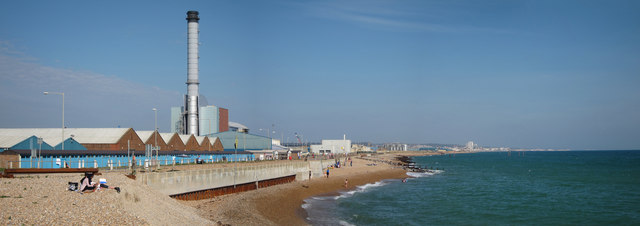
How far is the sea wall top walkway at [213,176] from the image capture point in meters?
31.2

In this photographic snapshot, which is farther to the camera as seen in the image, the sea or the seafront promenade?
the sea

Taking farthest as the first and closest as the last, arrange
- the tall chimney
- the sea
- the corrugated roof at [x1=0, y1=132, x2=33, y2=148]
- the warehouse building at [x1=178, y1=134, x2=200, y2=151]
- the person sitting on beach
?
1. the tall chimney
2. the warehouse building at [x1=178, y1=134, x2=200, y2=151]
3. the corrugated roof at [x1=0, y1=132, x2=33, y2=148]
4. the sea
5. the person sitting on beach

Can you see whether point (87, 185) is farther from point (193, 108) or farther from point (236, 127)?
point (236, 127)

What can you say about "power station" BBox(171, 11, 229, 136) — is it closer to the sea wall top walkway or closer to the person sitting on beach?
the sea wall top walkway

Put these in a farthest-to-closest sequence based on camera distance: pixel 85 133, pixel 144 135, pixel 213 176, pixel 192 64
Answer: pixel 192 64
pixel 144 135
pixel 85 133
pixel 213 176

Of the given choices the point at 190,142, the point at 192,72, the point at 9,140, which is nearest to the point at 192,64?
the point at 192,72

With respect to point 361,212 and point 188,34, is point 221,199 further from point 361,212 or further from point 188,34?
point 188,34

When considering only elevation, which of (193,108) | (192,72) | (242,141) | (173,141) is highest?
(192,72)

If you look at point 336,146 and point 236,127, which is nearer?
point 236,127

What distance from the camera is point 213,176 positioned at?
38.7 meters

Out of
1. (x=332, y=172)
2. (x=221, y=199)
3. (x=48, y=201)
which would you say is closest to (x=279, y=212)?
(x=221, y=199)

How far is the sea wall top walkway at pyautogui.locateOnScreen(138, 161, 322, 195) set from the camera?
102ft

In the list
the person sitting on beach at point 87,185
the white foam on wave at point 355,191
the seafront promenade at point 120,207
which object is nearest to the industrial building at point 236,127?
the white foam on wave at point 355,191

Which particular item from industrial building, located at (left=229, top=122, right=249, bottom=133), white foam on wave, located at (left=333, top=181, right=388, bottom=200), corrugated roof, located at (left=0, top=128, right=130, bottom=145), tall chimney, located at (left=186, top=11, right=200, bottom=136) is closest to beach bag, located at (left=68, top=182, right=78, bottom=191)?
white foam on wave, located at (left=333, top=181, right=388, bottom=200)
